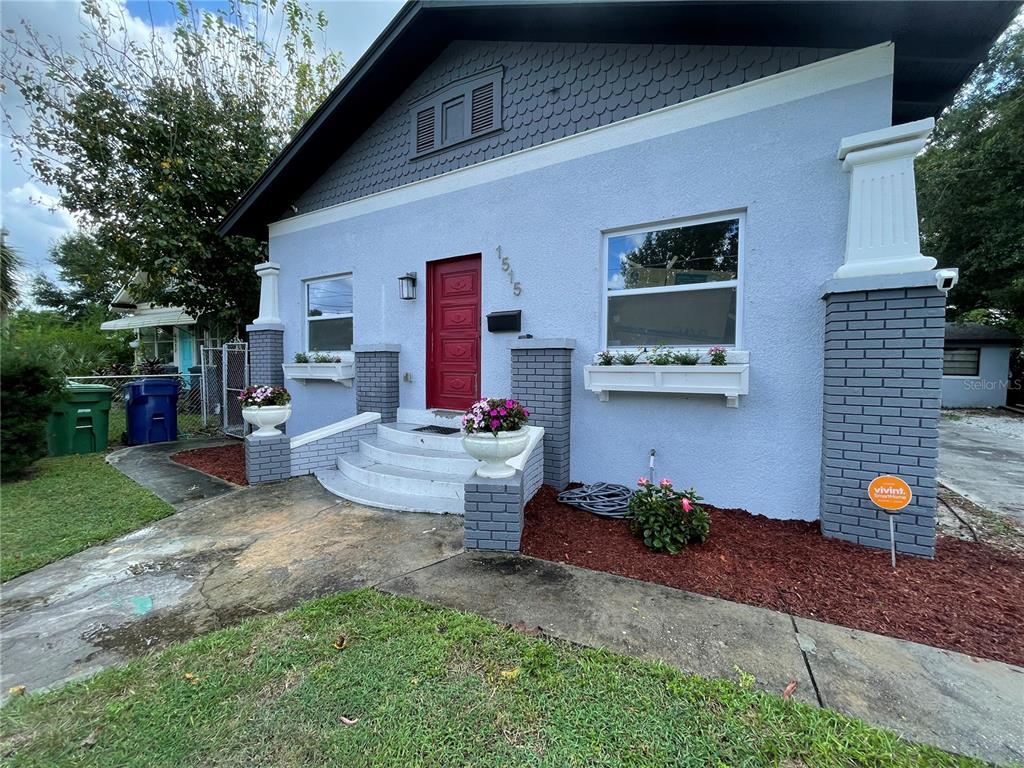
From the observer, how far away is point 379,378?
616 centimetres

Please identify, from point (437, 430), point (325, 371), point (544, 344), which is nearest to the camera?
point (544, 344)

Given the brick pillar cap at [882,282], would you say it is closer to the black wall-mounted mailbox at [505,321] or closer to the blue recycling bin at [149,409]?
the black wall-mounted mailbox at [505,321]

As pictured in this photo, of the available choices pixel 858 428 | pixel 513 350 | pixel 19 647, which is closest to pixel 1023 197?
pixel 858 428

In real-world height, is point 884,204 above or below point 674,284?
above

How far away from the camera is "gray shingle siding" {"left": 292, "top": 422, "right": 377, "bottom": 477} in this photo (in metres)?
5.54

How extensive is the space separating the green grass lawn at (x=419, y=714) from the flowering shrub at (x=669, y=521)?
1357 millimetres

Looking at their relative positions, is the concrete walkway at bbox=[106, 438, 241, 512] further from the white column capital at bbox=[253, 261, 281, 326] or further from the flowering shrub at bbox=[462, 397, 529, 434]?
the flowering shrub at bbox=[462, 397, 529, 434]

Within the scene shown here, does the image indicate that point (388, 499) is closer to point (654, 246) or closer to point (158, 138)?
point (654, 246)

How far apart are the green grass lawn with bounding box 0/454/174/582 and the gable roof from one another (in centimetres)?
504

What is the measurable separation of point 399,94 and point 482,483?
Result: 6.17 m

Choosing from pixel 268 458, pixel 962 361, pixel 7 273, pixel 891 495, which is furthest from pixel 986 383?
pixel 7 273

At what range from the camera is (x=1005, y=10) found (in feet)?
9.43

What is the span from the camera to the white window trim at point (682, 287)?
393 centimetres

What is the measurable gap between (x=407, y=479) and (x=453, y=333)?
2.23 meters
